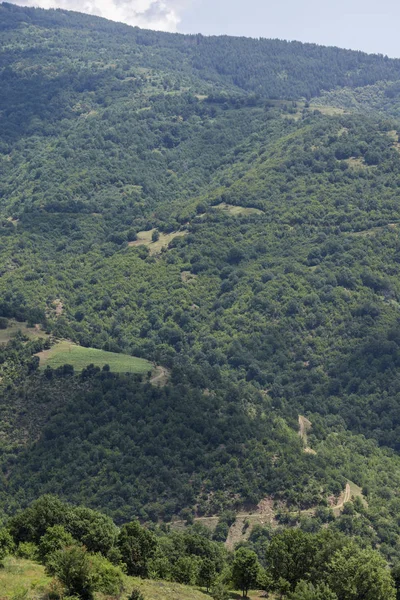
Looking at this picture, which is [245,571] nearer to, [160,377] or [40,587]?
[40,587]

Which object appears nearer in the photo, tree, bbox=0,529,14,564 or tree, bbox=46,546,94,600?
tree, bbox=46,546,94,600

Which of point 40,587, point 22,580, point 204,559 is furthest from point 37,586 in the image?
point 204,559

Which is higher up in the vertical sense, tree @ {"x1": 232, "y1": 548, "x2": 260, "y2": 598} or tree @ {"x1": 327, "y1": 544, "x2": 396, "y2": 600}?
tree @ {"x1": 327, "y1": 544, "x2": 396, "y2": 600}

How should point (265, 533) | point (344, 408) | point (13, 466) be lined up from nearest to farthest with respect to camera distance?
point (265, 533)
point (13, 466)
point (344, 408)

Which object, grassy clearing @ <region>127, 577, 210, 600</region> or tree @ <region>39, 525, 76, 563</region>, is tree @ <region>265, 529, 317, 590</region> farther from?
tree @ <region>39, 525, 76, 563</region>

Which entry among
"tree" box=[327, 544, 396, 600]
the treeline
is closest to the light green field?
the treeline

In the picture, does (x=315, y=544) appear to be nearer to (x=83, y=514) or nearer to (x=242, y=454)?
(x=83, y=514)

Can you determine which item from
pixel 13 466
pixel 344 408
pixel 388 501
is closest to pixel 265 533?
pixel 388 501
